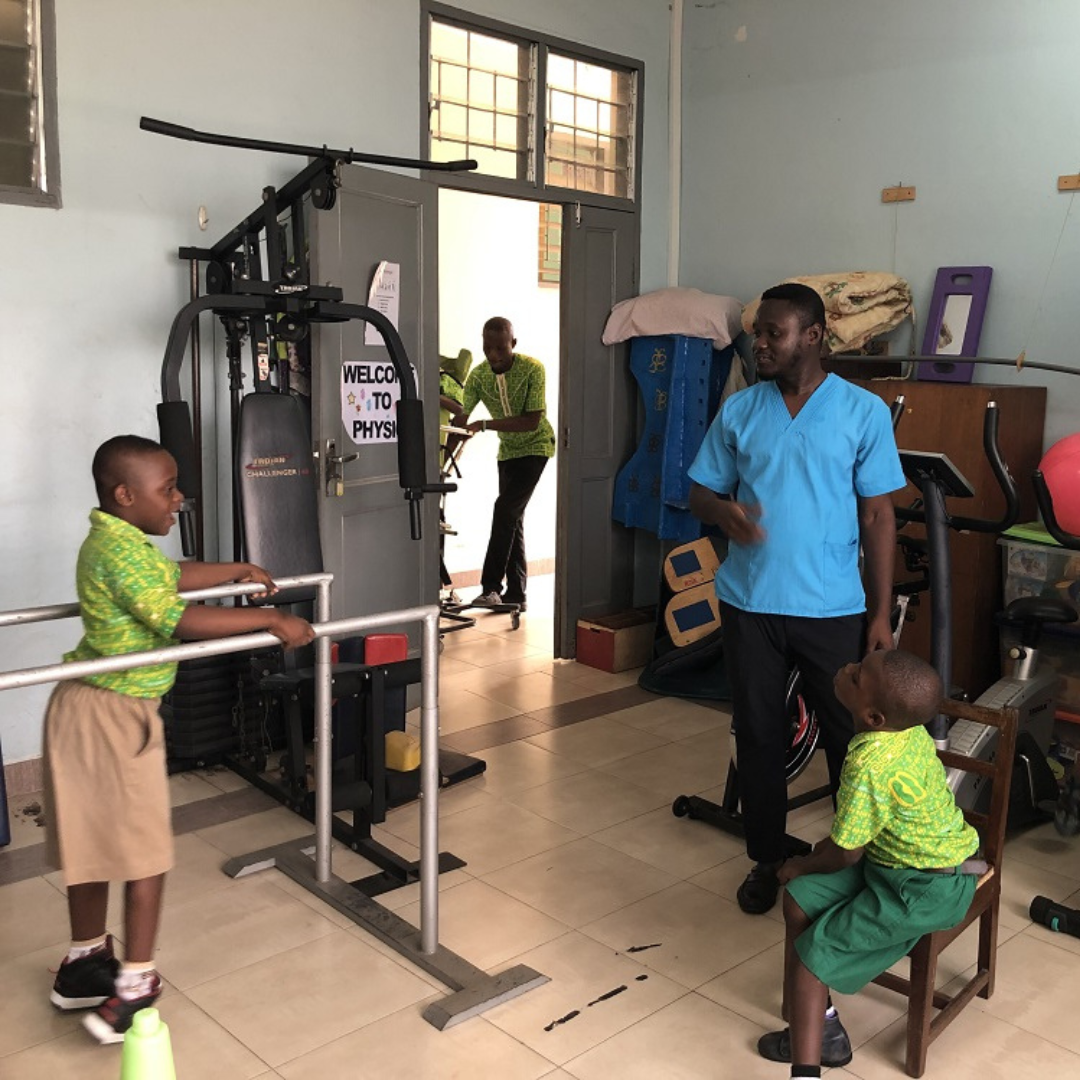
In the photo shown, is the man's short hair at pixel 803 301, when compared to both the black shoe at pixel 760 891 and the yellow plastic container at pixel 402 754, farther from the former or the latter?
the yellow plastic container at pixel 402 754

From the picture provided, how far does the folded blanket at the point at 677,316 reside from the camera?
5223mm

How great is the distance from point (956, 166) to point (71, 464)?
3.54 metres

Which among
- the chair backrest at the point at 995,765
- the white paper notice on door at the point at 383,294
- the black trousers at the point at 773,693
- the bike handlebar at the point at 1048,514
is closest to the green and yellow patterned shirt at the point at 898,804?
the chair backrest at the point at 995,765

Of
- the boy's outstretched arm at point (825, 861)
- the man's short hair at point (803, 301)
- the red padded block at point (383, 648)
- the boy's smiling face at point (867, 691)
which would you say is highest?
the man's short hair at point (803, 301)

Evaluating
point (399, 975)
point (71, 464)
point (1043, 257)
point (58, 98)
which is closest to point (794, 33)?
point (1043, 257)

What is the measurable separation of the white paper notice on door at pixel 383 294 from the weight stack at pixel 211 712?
4.29 feet

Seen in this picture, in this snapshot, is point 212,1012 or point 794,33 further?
point 794,33

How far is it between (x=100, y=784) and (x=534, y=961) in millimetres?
1152

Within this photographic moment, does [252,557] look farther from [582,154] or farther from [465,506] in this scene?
[465,506]

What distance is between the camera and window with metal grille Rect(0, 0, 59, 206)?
145 inches

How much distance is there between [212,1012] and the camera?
2607 mm

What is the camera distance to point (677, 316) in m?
5.30

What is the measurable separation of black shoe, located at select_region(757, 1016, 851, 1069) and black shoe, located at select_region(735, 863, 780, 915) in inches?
25.2

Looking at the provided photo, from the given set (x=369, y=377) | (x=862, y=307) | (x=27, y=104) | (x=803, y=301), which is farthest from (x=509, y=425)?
(x=803, y=301)
